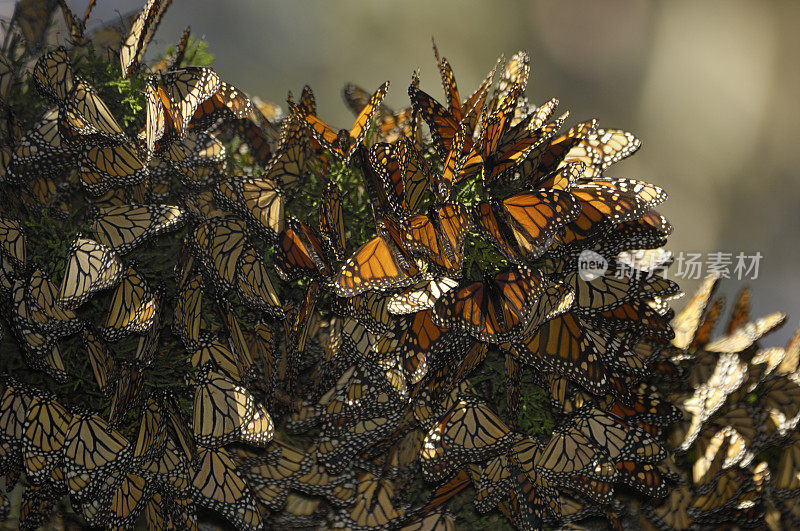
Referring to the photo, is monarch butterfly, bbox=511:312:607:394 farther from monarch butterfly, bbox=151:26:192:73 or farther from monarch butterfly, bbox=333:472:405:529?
monarch butterfly, bbox=151:26:192:73

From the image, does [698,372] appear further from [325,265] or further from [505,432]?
[325,265]

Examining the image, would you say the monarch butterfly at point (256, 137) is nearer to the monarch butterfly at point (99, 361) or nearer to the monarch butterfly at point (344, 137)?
the monarch butterfly at point (344, 137)

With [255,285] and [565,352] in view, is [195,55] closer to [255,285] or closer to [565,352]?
[255,285]


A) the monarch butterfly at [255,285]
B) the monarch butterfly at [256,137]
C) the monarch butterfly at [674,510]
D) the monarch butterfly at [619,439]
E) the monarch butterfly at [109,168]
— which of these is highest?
the monarch butterfly at [256,137]

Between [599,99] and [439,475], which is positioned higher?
[599,99]

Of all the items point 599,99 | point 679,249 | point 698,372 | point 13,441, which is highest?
point 599,99

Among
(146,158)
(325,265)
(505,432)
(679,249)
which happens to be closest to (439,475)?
(505,432)

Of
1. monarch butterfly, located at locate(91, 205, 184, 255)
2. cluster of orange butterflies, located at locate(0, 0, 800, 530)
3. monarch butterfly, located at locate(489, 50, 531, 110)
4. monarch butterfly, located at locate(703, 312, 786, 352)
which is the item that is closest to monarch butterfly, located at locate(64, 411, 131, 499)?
cluster of orange butterflies, located at locate(0, 0, 800, 530)

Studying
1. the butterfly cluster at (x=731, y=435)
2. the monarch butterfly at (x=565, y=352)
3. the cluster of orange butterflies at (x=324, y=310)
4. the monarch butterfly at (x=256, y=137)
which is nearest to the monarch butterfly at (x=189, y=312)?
the cluster of orange butterflies at (x=324, y=310)
